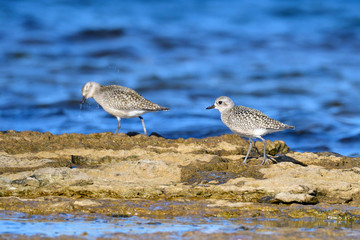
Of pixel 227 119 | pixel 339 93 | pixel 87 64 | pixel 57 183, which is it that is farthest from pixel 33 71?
pixel 57 183

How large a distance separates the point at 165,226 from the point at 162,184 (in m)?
1.20

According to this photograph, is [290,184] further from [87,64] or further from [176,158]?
[87,64]

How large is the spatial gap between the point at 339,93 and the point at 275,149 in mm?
8575

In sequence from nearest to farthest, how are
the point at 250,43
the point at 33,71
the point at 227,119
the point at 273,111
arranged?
the point at 227,119
the point at 273,111
the point at 33,71
the point at 250,43

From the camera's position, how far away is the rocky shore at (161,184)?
19.2 ft

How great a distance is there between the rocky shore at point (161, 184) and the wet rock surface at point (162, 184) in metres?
0.01

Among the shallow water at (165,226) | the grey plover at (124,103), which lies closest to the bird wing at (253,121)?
the grey plover at (124,103)

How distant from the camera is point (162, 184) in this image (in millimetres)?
6465

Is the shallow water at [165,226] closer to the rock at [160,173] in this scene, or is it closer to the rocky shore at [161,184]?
the rocky shore at [161,184]

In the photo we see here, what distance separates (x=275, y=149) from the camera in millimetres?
9062

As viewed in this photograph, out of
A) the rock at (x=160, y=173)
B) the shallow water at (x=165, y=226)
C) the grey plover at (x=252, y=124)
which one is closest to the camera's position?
the shallow water at (x=165, y=226)

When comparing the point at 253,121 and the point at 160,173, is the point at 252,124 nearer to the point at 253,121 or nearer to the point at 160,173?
the point at 253,121

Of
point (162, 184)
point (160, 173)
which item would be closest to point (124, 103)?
point (160, 173)

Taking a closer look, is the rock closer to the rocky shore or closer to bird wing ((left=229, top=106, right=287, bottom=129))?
the rocky shore
